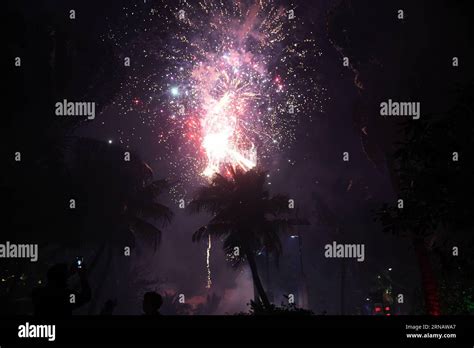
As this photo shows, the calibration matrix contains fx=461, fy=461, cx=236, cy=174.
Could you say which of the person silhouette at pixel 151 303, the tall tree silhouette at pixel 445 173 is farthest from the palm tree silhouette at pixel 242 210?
the person silhouette at pixel 151 303

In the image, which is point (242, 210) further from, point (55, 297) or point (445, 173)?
point (55, 297)

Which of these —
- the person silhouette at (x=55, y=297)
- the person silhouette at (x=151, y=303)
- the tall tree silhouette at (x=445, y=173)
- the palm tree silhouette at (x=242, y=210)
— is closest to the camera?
the person silhouette at (x=55, y=297)

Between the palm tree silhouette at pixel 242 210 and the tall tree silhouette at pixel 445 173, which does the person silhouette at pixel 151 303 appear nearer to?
the tall tree silhouette at pixel 445 173

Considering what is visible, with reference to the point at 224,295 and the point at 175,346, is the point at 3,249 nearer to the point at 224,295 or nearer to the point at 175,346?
the point at 175,346

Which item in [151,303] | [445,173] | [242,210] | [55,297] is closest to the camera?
[55,297]

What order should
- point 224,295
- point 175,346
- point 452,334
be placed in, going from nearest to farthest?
point 175,346 → point 452,334 → point 224,295

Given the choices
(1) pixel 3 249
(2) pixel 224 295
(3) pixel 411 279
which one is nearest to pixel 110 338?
(1) pixel 3 249

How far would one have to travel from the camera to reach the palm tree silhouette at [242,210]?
32.8m

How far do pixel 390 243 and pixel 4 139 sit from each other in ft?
153

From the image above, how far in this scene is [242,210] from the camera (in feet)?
109

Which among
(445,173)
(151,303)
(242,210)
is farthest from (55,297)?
(242,210)

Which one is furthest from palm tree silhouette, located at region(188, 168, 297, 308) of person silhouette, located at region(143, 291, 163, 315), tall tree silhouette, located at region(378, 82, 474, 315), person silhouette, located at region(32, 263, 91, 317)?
person silhouette, located at region(32, 263, 91, 317)

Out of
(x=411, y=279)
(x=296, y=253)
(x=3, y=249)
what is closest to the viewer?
(x=3, y=249)

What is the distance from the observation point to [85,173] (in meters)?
39.4
